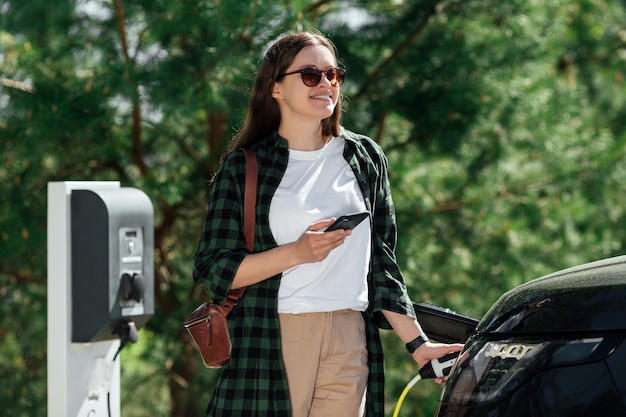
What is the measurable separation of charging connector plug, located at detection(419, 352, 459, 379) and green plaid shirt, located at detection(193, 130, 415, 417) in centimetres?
14

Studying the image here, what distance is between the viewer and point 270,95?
3121 mm

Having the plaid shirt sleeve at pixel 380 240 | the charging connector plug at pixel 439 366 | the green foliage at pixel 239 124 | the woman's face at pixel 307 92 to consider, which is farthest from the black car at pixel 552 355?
the green foliage at pixel 239 124

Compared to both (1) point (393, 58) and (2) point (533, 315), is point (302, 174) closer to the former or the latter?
(2) point (533, 315)

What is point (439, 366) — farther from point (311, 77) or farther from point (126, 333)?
point (126, 333)

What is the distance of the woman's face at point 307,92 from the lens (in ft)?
9.88

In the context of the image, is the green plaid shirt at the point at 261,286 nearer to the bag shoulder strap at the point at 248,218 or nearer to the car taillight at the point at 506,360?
the bag shoulder strap at the point at 248,218

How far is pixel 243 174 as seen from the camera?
2.99 m

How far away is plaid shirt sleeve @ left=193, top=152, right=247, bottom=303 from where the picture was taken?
291cm

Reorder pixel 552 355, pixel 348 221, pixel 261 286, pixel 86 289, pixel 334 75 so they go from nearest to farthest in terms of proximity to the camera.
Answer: pixel 552 355
pixel 348 221
pixel 261 286
pixel 334 75
pixel 86 289

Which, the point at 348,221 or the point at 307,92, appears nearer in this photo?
the point at 348,221

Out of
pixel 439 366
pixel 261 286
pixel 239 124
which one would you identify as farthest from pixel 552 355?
pixel 239 124

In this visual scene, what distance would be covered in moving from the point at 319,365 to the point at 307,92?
29.6 inches

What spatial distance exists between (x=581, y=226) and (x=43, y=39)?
424 centimetres

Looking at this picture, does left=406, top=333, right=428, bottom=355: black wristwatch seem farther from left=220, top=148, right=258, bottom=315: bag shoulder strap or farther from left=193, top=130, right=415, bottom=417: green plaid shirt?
left=220, top=148, right=258, bottom=315: bag shoulder strap
